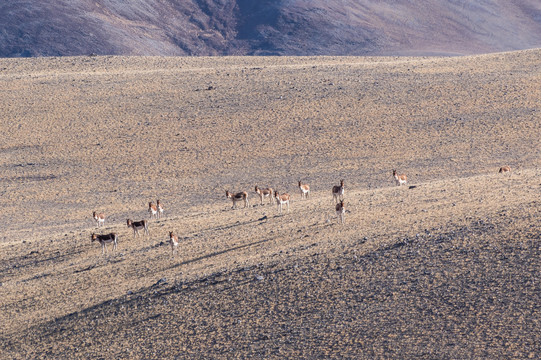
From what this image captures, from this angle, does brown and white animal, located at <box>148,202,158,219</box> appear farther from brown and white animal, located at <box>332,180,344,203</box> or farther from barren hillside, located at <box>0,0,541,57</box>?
barren hillside, located at <box>0,0,541,57</box>

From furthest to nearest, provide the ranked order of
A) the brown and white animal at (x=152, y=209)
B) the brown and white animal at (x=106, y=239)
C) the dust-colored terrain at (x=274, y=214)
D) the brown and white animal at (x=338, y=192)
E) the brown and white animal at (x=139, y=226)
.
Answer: the brown and white animal at (x=152, y=209) < the brown and white animal at (x=338, y=192) < the brown and white animal at (x=139, y=226) < the brown and white animal at (x=106, y=239) < the dust-colored terrain at (x=274, y=214)

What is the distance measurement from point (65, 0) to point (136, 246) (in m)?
90.1

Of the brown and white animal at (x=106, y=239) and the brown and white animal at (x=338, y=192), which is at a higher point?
the brown and white animal at (x=338, y=192)

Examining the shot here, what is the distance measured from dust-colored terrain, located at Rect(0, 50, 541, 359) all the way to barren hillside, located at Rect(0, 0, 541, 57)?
5035cm

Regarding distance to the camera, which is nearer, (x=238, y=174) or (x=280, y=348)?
(x=280, y=348)

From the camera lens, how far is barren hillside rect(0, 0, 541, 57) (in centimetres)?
10056

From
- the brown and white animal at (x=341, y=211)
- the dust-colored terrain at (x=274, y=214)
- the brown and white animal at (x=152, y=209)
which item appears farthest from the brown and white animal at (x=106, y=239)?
the brown and white animal at (x=341, y=211)

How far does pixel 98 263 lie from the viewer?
67.2 feet

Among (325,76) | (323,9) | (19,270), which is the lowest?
(19,270)

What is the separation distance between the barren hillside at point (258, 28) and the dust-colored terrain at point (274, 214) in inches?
Result: 1982

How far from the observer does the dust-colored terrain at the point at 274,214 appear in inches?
578

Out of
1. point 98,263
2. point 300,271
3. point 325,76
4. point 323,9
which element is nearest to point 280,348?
point 300,271

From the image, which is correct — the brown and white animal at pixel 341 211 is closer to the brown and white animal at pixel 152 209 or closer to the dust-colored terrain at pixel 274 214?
the dust-colored terrain at pixel 274 214

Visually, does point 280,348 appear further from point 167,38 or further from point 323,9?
point 323,9
